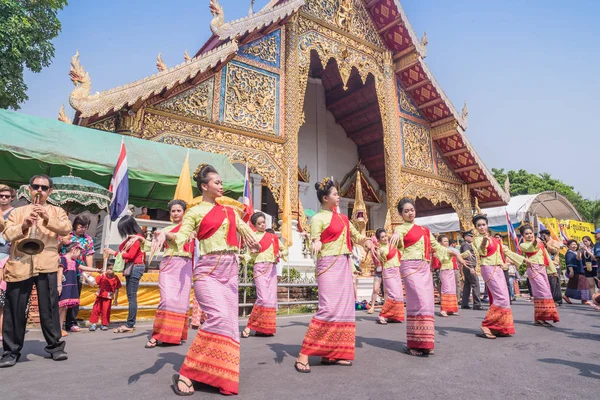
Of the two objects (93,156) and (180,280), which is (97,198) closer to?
(93,156)

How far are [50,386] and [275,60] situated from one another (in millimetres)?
10001

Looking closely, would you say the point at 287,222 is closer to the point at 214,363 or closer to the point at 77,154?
the point at 77,154

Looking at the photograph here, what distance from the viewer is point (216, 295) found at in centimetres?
272

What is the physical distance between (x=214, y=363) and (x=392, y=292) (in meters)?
4.76

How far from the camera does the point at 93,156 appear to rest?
7.33 m

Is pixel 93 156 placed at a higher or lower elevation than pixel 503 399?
higher

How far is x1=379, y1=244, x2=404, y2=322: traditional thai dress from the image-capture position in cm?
664

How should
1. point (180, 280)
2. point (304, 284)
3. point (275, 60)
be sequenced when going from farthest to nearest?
point (275, 60) < point (304, 284) < point (180, 280)

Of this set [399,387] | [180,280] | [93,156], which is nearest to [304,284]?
[180,280]

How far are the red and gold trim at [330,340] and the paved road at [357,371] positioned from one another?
0.13m

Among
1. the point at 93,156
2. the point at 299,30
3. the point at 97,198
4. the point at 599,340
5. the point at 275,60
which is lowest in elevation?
the point at 599,340

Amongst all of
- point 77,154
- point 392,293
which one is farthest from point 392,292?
point 77,154

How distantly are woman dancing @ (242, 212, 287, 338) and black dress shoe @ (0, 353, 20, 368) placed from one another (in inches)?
101

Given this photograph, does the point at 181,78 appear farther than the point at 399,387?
Yes
